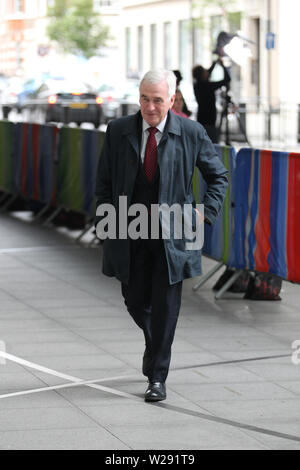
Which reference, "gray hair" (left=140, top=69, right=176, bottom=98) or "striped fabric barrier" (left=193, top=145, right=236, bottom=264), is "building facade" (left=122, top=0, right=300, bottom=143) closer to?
"striped fabric barrier" (left=193, top=145, right=236, bottom=264)

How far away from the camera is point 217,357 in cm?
832

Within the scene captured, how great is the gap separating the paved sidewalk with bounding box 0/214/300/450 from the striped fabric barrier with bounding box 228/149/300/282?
38 cm

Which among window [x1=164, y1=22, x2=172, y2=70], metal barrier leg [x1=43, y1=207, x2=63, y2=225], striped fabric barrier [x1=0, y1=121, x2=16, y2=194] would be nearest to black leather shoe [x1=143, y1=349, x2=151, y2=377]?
metal barrier leg [x1=43, y1=207, x2=63, y2=225]

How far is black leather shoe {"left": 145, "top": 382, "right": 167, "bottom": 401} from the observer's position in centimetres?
702

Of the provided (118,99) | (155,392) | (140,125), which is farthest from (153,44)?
(155,392)

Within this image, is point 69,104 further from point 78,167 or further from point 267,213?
point 267,213

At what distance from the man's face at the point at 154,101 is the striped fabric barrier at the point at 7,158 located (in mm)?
11146

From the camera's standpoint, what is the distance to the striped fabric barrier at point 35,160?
16281 millimetres

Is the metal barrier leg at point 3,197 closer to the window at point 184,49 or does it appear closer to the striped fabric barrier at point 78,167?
the striped fabric barrier at point 78,167

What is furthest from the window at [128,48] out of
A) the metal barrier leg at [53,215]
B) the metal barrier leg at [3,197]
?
the metal barrier leg at [53,215]

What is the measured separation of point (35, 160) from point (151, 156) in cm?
1001

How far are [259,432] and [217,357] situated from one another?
6.50 ft
